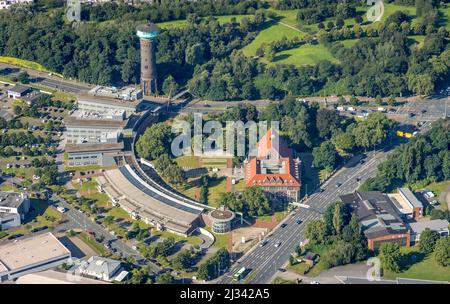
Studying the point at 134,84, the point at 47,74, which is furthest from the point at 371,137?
the point at 47,74

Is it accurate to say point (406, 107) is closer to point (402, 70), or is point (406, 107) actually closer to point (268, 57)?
point (402, 70)

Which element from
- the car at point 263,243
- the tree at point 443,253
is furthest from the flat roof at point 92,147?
the tree at point 443,253

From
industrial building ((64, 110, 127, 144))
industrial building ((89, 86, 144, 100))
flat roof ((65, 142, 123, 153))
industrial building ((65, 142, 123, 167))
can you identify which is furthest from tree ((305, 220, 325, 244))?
industrial building ((89, 86, 144, 100))

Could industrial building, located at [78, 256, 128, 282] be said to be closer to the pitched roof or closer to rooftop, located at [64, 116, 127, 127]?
the pitched roof

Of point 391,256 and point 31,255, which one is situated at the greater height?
point 391,256

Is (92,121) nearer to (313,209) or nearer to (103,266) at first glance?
(313,209)

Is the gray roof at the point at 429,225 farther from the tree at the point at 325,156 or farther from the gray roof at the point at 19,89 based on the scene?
the gray roof at the point at 19,89

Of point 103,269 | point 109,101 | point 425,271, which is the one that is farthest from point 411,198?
point 109,101
